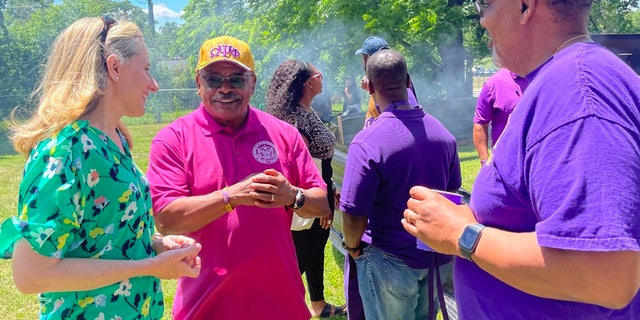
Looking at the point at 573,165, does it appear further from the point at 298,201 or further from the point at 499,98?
the point at 499,98

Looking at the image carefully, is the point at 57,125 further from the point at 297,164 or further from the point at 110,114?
the point at 297,164

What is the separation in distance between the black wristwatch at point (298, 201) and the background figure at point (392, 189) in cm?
34

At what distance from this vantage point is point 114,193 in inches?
70.7

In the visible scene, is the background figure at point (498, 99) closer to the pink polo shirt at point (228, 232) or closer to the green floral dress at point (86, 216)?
the pink polo shirt at point (228, 232)

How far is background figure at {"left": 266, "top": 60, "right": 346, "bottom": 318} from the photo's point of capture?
3.91 m

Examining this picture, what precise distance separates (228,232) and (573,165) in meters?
1.58

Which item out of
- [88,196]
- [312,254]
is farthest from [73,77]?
[312,254]

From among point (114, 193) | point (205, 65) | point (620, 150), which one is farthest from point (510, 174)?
point (205, 65)

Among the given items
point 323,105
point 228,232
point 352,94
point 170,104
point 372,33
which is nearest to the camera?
point 228,232

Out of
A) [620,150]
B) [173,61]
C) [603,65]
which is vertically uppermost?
[603,65]

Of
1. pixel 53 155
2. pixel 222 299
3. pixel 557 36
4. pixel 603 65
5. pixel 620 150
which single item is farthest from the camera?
pixel 222 299

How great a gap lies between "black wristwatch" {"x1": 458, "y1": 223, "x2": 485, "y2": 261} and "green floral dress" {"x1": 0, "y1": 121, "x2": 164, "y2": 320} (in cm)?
108

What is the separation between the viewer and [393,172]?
2.71m

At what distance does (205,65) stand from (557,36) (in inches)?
65.4
